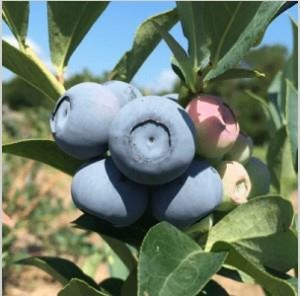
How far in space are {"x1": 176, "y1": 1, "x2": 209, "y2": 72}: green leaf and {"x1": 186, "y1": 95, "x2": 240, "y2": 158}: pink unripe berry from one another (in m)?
0.05

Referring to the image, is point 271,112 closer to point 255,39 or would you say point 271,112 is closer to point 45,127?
point 255,39

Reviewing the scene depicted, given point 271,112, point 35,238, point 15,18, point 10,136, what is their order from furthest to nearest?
point 10,136 < point 35,238 < point 271,112 < point 15,18

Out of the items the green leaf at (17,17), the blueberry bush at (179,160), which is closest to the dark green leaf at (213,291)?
the blueberry bush at (179,160)

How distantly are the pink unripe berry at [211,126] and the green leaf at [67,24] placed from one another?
21 cm

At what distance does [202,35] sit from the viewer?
27.4 inches

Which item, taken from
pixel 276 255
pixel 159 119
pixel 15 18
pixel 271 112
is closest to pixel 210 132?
pixel 159 119

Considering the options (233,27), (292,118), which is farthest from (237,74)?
(292,118)

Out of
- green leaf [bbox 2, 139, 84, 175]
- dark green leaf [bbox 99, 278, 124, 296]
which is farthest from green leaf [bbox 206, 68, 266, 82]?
dark green leaf [bbox 99, 278, 124, 296]

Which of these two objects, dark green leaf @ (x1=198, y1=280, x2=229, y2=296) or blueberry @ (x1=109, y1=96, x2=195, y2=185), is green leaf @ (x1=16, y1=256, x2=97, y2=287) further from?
blueberry @ (x1=109, y1=96, x2=195, y2=185)

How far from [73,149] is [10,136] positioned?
471 centimetres

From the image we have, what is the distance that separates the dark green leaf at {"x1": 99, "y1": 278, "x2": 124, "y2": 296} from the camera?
96cm

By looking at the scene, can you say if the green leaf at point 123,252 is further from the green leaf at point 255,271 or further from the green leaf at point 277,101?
the green leaf at point 277,101

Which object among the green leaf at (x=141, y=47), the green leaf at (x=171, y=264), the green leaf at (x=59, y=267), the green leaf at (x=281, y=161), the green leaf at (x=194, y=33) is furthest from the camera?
the green leaf at (x=281, y=161)

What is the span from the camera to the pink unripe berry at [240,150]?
2.39 feet
